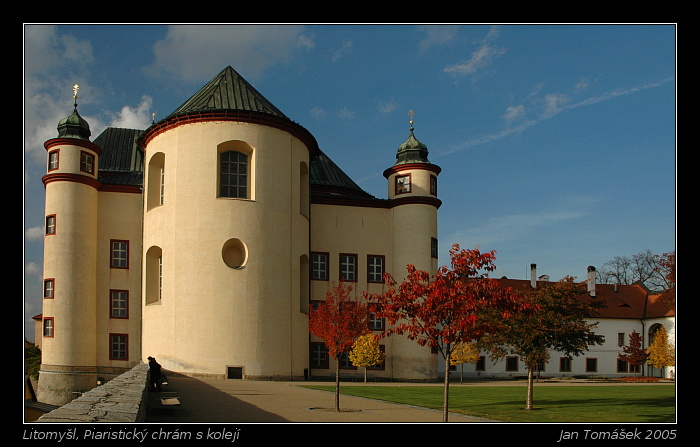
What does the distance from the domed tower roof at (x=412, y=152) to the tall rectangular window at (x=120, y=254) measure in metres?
18.1

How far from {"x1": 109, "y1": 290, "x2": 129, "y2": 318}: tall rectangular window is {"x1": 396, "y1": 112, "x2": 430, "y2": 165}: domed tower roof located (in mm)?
19222

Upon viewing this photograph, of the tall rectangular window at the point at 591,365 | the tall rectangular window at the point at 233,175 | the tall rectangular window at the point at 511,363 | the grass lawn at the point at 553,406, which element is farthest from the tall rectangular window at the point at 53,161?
the tall rectangular window at the point at 591,365

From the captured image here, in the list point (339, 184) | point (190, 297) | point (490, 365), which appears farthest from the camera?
point (490, 365)

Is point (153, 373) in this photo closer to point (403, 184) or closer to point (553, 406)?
point (553, 406)

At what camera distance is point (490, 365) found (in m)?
58.7

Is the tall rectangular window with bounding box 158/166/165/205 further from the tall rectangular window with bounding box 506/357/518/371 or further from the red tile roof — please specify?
the red tile roof

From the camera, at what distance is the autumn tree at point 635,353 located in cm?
6012

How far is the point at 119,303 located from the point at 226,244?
9.27 m

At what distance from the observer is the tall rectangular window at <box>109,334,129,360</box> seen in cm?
4250

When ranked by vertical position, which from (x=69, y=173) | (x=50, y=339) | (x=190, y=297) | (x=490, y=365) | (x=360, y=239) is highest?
(x=69, y=173)

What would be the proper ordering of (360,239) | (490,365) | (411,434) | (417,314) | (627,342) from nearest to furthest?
(411,434) < (417,314) < (360,239) < (490,365) < (627,342)

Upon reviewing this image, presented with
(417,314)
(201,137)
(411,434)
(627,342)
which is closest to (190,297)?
(201,137)

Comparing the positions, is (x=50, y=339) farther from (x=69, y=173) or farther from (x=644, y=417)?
(x=644, y=417)

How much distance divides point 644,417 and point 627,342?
47062mm
